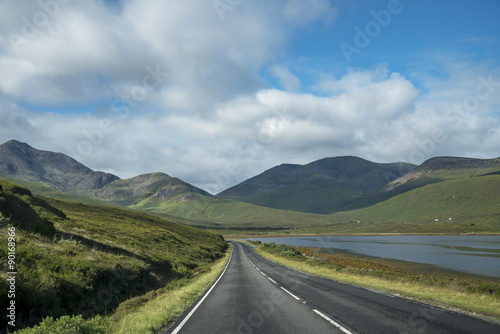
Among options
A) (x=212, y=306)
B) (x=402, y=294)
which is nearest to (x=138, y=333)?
(x=212, y=306)

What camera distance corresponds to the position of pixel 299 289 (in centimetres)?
1800

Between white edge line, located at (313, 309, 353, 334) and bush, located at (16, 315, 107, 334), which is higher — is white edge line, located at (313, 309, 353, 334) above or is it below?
above

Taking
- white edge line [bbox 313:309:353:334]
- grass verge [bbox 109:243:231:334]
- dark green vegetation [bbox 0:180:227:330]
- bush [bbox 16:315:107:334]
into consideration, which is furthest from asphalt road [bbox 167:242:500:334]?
dark green vegetation [bbox 0:180:227:330]

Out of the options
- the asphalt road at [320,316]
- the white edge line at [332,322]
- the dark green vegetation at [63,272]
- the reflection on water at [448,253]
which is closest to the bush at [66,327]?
the dark green vegetation at [63,272]

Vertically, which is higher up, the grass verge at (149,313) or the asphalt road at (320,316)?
the asphalt road at (320,316)

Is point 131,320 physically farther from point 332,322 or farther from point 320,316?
point 332,322

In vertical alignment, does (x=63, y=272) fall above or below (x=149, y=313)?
above

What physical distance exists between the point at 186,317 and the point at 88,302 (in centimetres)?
461

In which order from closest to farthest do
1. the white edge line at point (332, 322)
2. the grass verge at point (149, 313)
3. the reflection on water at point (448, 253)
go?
1. the white edge line at point (332, 322)
2. the grass verge at point (149, 313)
3. the reflection on water at point (448, 253)

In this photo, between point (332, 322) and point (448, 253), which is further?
point (448, 253)

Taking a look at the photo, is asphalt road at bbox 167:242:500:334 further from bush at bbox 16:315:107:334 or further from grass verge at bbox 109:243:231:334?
bush at bbox 16:315:107:334

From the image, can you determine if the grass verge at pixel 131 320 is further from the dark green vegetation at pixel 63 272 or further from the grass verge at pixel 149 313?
the dark green vegetation at pixel 63 272

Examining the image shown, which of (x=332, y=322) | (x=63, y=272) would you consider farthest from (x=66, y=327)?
(x=332, y=322)

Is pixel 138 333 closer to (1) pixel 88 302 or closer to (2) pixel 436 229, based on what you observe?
(1) pixel 88 302
